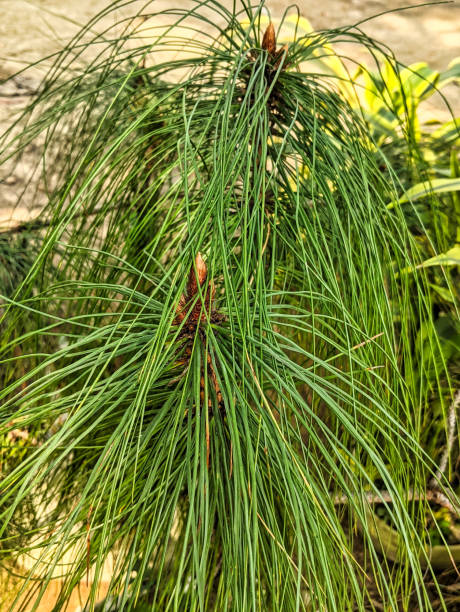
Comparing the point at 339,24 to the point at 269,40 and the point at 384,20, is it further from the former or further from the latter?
the point at 269,40

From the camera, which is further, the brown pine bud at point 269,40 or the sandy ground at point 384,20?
the sandy ground at point 384,20

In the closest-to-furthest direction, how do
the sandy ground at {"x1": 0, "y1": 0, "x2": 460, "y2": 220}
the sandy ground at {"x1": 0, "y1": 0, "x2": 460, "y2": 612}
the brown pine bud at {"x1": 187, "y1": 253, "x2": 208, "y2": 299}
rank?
the brown pine bud at {"x1": 187, "y1": 253, "x2": 208, "y2": 299} < the sandy ground at {"x1": 0, "y1": 0, "x2": 460, "y2": 220} < the sandy ground at {"x1": 0, "y1": 0, "x2": 460, "y2": 612}

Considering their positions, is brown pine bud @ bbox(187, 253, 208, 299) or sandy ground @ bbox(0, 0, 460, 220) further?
sandy ground @ bbox(0, 0, 460, 220)

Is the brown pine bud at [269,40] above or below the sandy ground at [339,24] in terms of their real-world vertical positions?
below

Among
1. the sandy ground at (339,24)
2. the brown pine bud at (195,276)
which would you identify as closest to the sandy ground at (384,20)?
the sandy ground at (339,24)

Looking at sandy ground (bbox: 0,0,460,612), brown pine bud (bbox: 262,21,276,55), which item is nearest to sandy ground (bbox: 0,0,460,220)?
sandy ground (bbox: 0,0,460,612)

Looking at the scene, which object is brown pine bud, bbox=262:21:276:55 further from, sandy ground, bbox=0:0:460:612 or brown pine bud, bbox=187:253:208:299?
sandy ground, bbox=0:0:460:612

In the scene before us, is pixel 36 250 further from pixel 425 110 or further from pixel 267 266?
pixel 425 110

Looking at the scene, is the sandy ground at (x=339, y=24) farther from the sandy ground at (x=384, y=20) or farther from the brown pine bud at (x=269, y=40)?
the brown pine bud at (x=269, y=40)

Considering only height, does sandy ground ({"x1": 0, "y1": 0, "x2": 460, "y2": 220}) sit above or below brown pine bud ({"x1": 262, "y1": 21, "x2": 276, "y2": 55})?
above

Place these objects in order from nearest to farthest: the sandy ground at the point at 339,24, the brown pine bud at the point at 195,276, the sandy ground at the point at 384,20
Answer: the brown pine bud at the point at 195,276 → the sandy ground at the point at 339,24 → the sandy ground at the point at 384,20
